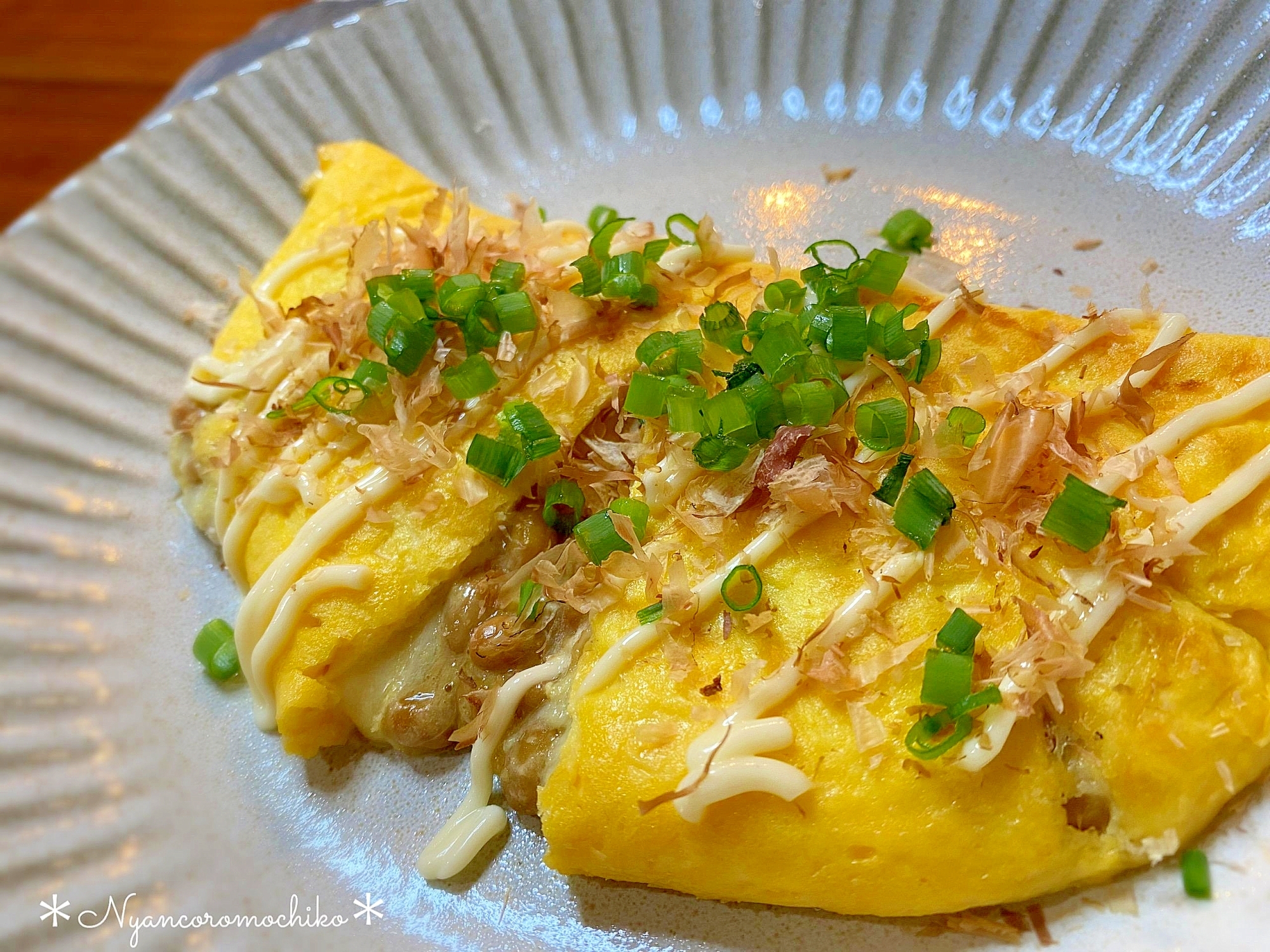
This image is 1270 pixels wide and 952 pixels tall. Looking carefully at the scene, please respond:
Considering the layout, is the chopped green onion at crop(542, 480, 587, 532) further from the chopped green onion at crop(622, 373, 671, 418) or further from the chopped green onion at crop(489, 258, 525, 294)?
the chopped green onion at crop(489, 258, 525, 294)

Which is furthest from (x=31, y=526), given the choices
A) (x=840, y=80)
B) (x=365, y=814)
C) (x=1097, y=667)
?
(x=840, y=80)

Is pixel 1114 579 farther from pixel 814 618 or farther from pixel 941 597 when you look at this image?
pixel 814 618

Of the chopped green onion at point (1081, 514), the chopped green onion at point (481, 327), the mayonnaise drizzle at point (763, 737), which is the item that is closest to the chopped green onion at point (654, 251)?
the chopped green onion at point (481, 327)

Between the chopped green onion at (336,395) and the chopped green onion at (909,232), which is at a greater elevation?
the chopped green onion at (909,232)

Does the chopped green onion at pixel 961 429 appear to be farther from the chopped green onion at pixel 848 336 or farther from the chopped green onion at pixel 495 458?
the chopped green onion at pixel 495 458

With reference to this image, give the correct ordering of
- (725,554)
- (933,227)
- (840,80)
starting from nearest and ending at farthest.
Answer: (725,554), (933,227), (840,80)

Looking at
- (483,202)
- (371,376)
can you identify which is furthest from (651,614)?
(483,202)

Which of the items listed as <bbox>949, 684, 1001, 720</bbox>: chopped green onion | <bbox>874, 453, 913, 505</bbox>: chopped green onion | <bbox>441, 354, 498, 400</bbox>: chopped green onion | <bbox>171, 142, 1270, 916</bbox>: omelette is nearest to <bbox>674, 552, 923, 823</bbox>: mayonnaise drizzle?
<bbox>171, 142, 1270, 916</bbox>: omelette

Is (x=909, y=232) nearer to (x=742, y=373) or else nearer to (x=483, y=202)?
(x=742, y=373)
